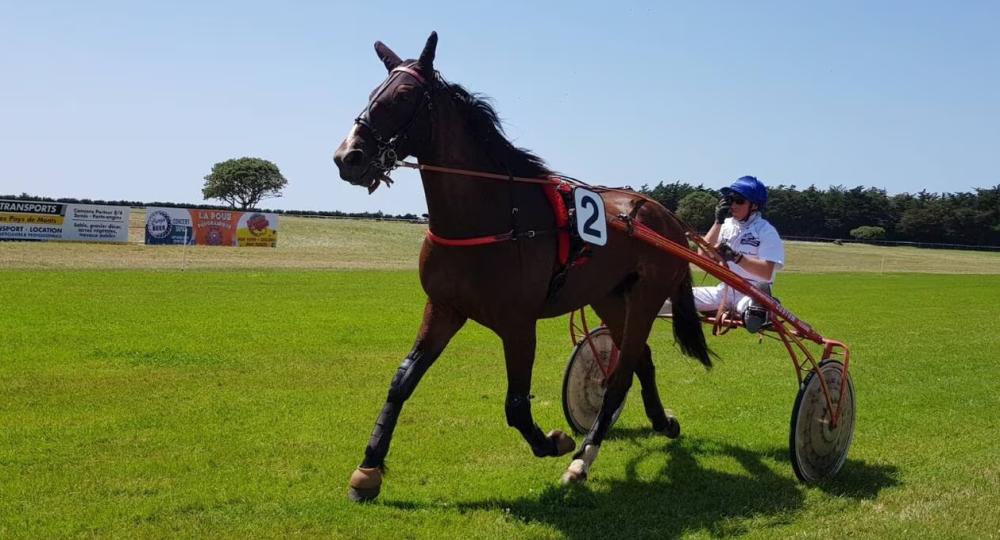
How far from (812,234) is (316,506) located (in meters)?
73.0

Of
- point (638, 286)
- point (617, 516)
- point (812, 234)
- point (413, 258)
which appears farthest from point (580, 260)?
point (812, 234)

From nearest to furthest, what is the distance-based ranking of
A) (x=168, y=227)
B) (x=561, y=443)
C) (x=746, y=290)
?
(x=561, y=443) → (x=746, y=290) → (x=168, y=227)

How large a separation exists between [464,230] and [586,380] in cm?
250

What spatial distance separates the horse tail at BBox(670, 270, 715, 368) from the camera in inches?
249

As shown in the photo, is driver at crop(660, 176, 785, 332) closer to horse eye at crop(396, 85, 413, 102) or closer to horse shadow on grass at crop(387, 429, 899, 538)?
horse shadow on grass at crop(387, 429, 899, 538)

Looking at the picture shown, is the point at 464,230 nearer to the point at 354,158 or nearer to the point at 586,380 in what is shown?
the point at 354,158

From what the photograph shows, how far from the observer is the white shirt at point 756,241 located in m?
5.98

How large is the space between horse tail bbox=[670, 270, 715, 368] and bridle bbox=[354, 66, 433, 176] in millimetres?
2727

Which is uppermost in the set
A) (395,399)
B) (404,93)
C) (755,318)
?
(404,93)

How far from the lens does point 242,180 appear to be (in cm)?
8750

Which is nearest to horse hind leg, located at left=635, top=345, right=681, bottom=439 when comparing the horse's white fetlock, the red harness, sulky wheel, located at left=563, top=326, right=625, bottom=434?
sulky wheel, located at left=563, top=326, right=625, bottom=434

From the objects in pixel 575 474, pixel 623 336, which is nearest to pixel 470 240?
pixel 575 474

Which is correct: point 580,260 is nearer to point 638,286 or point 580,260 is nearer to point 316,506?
point 638,286

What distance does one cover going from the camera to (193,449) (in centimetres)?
554
